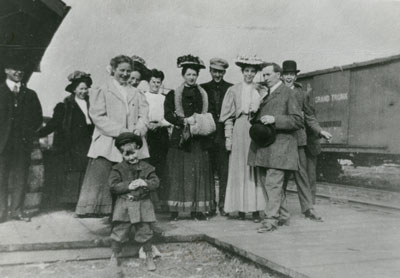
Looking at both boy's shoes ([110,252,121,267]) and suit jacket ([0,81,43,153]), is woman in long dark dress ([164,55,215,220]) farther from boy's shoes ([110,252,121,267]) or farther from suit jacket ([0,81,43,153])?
boy's shoes ([110,252,121,267])

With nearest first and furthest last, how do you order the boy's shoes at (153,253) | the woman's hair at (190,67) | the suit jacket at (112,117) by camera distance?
the boy's shoes at (153,253), the suit jacket at (112,117), the woman's hair at (190,67)

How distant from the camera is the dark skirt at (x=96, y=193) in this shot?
4.16m

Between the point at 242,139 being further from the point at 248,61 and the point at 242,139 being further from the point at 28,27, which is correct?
the point at 28,27

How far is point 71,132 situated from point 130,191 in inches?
91.0

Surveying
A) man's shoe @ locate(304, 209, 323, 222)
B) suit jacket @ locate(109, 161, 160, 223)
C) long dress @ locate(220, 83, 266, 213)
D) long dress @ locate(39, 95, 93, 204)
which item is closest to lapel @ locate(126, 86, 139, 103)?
suit jacket @ locate(109, 161, 160, 223)

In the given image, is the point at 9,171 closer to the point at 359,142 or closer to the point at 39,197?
the point at 39,197

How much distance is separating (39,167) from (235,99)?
7.80 feet

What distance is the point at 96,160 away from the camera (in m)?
4.29

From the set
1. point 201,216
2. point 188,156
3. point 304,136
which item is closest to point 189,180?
point 188,156

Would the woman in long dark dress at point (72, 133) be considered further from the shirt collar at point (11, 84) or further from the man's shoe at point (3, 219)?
the man's shoe at point (3, 219)

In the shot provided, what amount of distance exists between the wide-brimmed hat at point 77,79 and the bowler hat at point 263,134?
227 cm

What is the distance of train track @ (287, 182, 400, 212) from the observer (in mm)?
7254

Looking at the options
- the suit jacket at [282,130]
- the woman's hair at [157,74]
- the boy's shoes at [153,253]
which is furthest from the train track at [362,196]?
the boy's shoes at [153,253]

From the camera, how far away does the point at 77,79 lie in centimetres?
592
